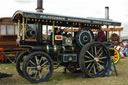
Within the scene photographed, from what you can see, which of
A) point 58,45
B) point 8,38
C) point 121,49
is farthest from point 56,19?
point 121,49

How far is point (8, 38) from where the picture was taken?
40.0ft

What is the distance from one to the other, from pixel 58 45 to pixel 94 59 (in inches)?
58.9

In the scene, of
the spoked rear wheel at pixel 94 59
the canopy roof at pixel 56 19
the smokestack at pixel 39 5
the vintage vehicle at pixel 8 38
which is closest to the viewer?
the canopy roof at pixel 56 19

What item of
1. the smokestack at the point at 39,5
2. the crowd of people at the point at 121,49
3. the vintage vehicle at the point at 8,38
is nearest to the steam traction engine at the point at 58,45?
the vintage vehicle at the point at 8,38

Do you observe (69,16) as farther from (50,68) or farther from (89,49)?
(50,68)

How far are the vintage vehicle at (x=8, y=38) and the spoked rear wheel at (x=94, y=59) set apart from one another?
244 inches

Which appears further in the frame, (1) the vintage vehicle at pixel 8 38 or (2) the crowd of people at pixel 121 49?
(2) the crowd of people at pixel 121 49

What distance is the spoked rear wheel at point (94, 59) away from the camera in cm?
707

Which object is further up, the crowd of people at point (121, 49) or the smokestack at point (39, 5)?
the smokestack at point (39, 5)

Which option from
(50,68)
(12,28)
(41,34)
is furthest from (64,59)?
(12,28)

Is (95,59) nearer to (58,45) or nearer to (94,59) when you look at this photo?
(94,59)

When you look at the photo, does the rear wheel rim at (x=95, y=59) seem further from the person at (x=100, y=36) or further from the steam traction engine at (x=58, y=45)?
the person at (x=100, y=36)

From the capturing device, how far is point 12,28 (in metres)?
11.9

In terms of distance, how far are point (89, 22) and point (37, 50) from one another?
2405 millimetres
